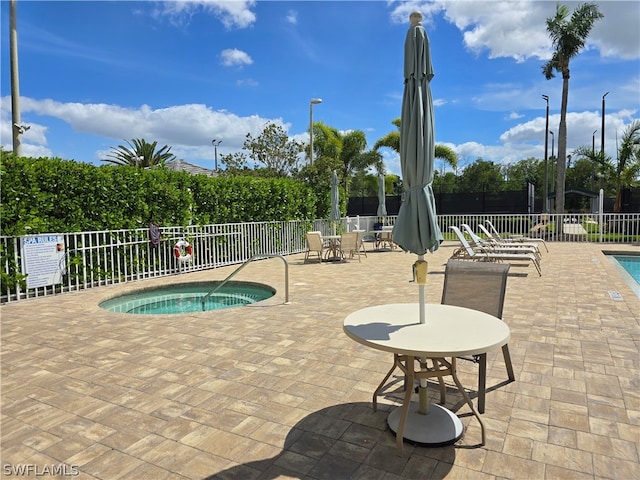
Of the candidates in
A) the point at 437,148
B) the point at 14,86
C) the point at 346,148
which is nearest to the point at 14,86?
the point at 14,86

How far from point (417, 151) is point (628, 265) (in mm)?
12138

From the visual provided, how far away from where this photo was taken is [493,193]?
22938 millimetres

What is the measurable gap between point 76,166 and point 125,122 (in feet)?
64.4

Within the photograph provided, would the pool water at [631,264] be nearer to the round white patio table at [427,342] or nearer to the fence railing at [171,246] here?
the fence railing at [171,246]

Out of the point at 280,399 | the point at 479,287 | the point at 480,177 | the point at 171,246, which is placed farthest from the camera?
the point at 480,177

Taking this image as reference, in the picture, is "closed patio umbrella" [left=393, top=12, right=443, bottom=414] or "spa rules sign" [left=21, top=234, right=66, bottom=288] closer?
"closed patio umbrella" [left=393, top=12, right=443, bottom=414]

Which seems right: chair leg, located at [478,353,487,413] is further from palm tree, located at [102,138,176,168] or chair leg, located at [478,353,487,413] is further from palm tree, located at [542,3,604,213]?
palm tree, located at [102,138,176,168]

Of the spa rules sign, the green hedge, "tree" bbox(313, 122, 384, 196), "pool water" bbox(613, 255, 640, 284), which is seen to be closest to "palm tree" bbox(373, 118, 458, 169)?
"tree" bbox(313, 122, 384, 196)

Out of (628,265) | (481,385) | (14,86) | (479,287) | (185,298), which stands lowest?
(185,298)

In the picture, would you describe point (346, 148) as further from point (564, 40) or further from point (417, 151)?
point (417, 151)

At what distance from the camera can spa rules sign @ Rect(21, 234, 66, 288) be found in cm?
674

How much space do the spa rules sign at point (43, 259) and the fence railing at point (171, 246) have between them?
51 millimetres

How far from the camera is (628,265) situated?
1170cm

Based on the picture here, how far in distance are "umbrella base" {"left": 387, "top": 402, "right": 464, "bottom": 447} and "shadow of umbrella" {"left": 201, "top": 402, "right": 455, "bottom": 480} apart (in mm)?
62
